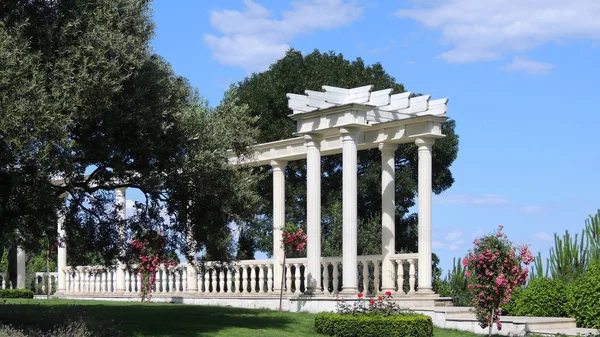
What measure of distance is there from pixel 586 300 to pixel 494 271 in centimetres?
511

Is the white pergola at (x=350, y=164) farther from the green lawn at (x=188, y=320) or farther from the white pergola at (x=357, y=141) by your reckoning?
the green lawn at (x=188, y=320)

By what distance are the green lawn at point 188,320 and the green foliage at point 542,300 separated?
14.8ft

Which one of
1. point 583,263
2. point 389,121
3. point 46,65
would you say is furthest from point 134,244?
point 583,263

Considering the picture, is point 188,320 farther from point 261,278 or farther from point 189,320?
point 261,278

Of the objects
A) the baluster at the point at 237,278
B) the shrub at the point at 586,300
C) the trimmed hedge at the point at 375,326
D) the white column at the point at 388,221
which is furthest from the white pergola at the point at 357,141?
the baluster at the point at 237,278

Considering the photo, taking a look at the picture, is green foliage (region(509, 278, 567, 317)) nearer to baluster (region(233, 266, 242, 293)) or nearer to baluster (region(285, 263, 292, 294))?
baluster (region(285, 263, 292, 294))

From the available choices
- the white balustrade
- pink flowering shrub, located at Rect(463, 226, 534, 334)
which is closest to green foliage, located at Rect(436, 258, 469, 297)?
the white balustrade

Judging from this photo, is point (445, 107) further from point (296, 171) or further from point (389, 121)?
point (296, 171)

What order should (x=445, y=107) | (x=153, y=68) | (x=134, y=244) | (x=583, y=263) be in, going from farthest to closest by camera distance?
(x=583, y=263) < (x=445, y=107) < (x=134, y=244) < (x=153, y=68)

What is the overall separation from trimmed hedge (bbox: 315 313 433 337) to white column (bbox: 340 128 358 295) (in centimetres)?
312

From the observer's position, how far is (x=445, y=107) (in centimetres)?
2388

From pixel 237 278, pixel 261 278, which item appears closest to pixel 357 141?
pixel 261 278

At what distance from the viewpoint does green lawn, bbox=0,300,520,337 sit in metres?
18.8

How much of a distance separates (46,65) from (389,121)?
432 inches
